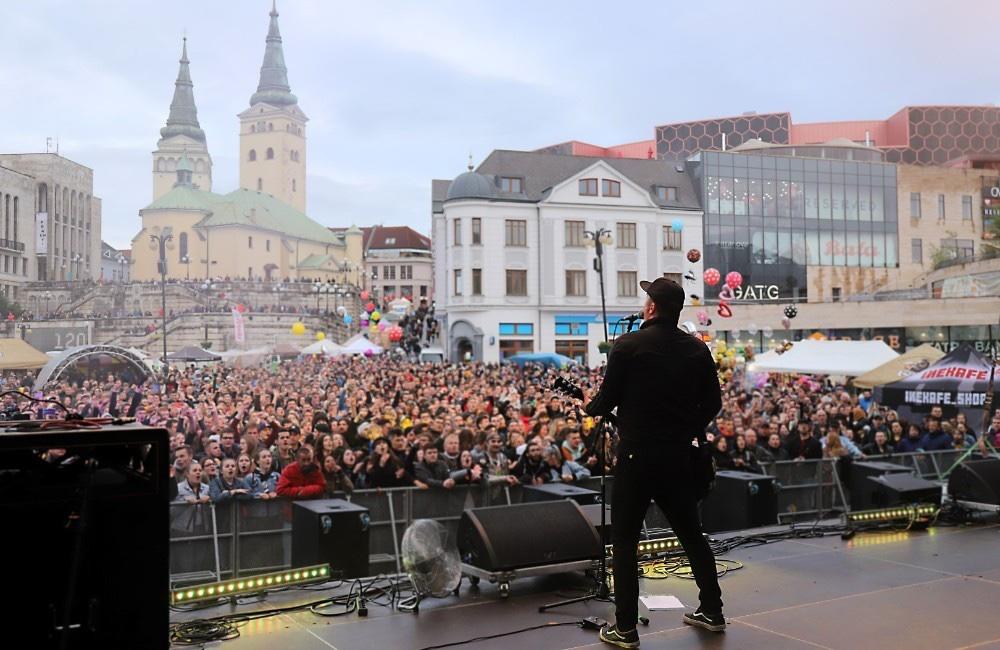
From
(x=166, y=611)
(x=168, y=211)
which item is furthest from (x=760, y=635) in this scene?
(x=168, y=211)

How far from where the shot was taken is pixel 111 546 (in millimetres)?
3855

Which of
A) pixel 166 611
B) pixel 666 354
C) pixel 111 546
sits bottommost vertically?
pixel 166 611

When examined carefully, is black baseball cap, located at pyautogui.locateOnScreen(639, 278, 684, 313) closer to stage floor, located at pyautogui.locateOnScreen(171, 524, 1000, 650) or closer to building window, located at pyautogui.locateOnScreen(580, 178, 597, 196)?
stage floor, located at pyautogui.locateOnScreen(171, 524, 1000, 650)

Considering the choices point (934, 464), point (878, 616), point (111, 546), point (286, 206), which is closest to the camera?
point (111, 546)

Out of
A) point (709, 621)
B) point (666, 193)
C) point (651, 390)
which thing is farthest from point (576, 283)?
point (651, 390)

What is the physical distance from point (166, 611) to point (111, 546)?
0.39 meters

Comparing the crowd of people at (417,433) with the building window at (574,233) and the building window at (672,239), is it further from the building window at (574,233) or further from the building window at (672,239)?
the building window at (672,239)

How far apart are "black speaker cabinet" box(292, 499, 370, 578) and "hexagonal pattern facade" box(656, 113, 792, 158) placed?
7274 centimetres

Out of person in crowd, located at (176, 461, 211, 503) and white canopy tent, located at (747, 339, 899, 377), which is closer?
person in crowd, located at (176, 461, 211, 503)

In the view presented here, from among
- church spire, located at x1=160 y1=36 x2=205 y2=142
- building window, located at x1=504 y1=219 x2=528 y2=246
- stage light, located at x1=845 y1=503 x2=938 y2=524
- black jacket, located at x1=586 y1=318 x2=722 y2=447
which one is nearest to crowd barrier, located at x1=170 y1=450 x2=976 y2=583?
stage light, located at x1=845 y1=503 x2=938 y2=524

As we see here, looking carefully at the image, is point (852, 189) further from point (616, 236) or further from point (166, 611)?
point (166, 611)

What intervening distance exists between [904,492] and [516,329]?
131 ft

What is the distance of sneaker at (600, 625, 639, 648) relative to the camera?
16.3ft

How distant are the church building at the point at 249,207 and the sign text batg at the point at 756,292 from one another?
164ft
